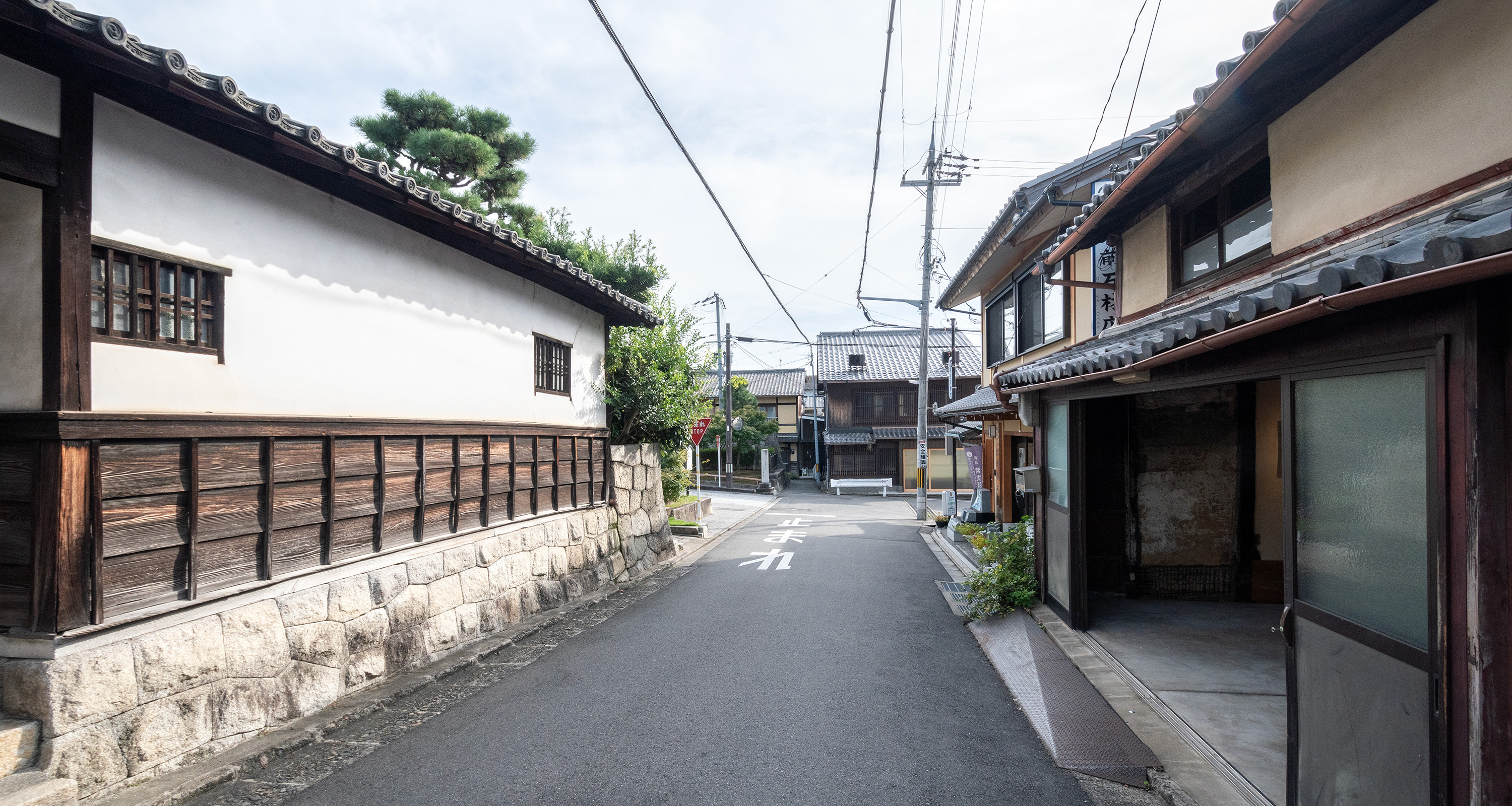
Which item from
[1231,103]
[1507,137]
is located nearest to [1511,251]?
[1507,137]

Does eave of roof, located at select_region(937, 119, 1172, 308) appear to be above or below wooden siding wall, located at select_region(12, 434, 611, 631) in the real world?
above

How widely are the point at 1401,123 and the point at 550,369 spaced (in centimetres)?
997

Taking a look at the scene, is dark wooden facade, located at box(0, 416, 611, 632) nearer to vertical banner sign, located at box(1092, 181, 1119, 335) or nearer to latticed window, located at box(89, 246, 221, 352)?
latticed window, located at box(89, 246, 221, 352)

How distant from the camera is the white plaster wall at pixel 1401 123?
11.9 feet

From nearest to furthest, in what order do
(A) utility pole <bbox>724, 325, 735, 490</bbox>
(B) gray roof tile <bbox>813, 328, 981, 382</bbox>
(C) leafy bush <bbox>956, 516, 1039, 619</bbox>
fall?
(C) leafy bush <bbox>956, 516, 1039, 619</bbox>, (A) utility pole <bbox>724, 325, 735, 490</bbox>, (B) gray roof tile <bbox>813, 328, 981, 382</bbox>

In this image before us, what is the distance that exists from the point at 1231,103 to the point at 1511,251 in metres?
3.71

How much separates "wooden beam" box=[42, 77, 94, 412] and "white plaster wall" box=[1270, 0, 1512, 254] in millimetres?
8460

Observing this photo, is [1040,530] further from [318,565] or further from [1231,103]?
[318,565]

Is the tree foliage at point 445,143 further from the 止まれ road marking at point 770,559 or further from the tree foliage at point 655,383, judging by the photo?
the 止まれ road marking at point 770,559

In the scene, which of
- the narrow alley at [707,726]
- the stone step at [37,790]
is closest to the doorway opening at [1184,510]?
the narrow alley at [707,726]

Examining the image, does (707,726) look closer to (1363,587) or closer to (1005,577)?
(1363,587)

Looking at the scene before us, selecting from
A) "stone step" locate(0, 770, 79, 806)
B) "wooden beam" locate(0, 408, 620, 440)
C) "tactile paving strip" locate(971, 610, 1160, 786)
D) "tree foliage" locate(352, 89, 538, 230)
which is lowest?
"tactile paving strip" locate(971, 610, 1160, 786)

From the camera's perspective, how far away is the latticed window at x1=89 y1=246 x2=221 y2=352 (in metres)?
4.42

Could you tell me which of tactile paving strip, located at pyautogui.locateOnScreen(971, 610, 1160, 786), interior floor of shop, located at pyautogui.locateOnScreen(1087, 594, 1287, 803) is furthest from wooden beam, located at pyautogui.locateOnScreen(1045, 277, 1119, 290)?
tactile paving strip, located at pyautogui.locateOnScreen(971, 610, 1160, 786)
